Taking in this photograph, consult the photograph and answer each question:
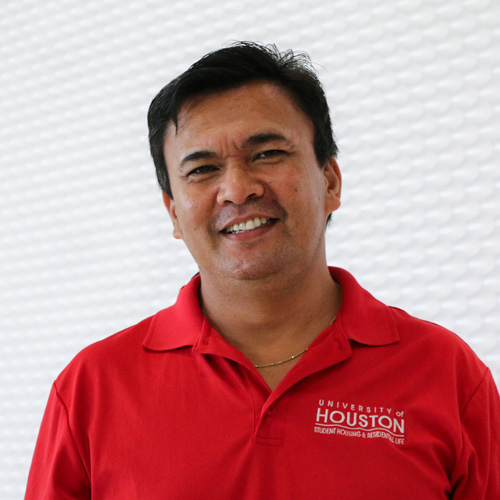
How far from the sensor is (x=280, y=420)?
1267 mm

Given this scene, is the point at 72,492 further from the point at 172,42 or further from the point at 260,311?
the point at 172,42

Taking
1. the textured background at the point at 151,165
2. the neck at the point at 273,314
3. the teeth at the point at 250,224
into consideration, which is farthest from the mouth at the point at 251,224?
the textured background at the point at 151,165

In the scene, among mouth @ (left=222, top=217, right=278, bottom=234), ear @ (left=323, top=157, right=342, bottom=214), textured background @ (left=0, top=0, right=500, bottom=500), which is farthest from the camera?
textured background @ (left=0, top=0, right=500, bottom=500)

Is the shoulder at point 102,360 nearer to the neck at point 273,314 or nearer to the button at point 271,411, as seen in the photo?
the neck at point 273,314

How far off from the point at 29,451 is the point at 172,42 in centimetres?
146

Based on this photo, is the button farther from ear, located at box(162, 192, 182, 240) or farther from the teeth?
ear, located at box(162, 192, 182, 240)

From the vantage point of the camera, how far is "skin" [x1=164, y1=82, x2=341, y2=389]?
135cm

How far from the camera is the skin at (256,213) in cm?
135

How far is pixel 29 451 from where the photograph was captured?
93.3 inches

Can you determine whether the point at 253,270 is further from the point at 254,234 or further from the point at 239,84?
the point at 239,84

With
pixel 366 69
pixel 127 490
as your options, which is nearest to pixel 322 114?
pixel 366 69

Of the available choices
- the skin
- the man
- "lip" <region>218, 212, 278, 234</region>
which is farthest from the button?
"lip" <region>218, 212, 278, 234</region>

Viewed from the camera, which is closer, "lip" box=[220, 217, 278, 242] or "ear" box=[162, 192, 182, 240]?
"lip" box=[220, 217, 278, 242]

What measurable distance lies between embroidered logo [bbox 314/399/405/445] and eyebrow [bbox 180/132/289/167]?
514mm
